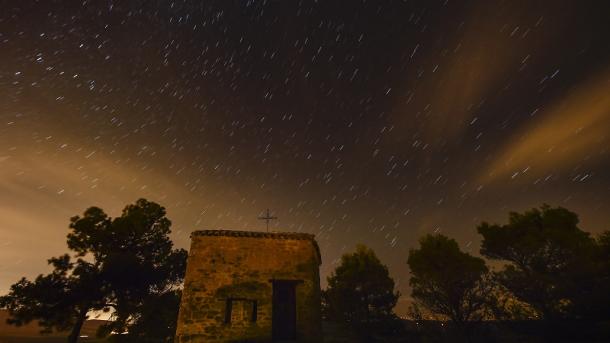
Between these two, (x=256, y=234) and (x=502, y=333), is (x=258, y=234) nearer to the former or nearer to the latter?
(x=256, y=234)

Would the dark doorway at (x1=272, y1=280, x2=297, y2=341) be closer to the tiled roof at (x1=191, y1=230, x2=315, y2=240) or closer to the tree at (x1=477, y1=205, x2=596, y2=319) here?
the tiled roof at (x1=191, y1=230, x2=315, y2=240)

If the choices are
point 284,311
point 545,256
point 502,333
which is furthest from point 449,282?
point 284,311

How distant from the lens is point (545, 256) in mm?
18625

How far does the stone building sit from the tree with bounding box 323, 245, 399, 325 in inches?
484

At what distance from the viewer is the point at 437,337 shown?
17.1 m

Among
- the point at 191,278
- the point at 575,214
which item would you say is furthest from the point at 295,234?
the point at 575,214

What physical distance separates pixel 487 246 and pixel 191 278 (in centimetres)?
1947

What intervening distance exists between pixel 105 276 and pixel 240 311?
9113 mm

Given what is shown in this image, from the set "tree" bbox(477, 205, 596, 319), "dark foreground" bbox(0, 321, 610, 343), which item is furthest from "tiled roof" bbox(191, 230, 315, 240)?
"tree" bbox(477, 205, 596, 319)

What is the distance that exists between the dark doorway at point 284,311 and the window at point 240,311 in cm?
111

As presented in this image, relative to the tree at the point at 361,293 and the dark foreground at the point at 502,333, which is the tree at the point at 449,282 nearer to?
the dark foreground at the point at 502,333

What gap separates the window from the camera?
13.4m

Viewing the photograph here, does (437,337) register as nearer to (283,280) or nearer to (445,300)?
(445,300)

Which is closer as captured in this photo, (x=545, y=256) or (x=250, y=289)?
(x=250, y=289)
